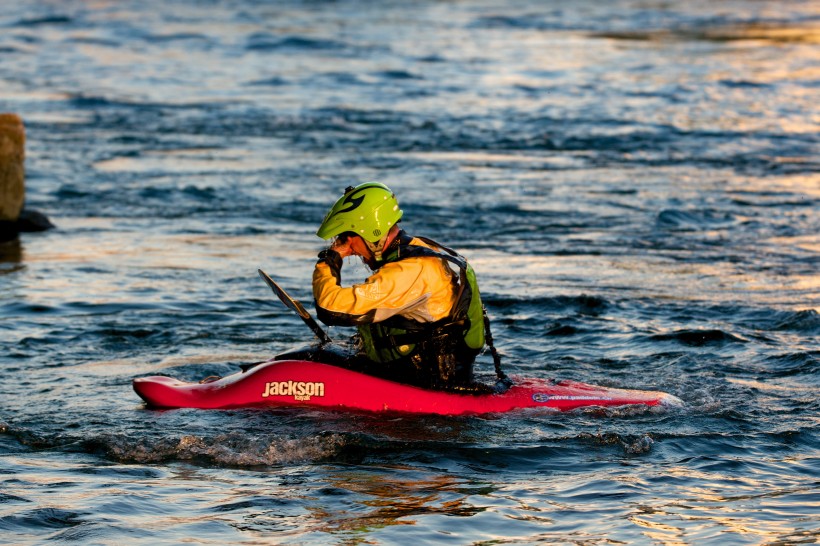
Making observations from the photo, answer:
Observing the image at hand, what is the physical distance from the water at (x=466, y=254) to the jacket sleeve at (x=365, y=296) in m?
0.68

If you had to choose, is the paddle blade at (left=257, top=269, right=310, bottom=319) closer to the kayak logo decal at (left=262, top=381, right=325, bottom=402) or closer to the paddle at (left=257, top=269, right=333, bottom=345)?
the paddle at (left=257, top=269, right=333, bottom=345)

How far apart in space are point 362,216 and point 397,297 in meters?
0.47

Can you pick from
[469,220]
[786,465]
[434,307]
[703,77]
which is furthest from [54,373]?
[703,77]

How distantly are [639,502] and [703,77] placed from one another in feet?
68.7

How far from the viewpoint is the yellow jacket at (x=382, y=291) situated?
670 cm

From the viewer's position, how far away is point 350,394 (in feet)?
24.0

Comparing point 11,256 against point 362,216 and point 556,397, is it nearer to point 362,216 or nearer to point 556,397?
point 362,216

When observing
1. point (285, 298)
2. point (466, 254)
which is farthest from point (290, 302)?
point (466, 254)

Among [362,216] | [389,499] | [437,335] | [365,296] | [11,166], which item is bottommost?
[389,499]

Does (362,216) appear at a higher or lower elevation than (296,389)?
higher

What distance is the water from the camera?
6.04m

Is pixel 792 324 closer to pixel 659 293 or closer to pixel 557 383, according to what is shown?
pixel 659 293

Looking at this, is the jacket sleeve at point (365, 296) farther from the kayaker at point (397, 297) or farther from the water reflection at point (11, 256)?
the water reflection at point (11, 256)

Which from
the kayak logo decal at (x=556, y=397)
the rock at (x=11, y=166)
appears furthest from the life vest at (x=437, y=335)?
the rock at (x=11, y=166)
